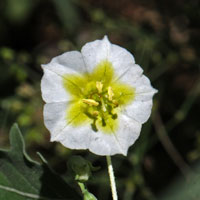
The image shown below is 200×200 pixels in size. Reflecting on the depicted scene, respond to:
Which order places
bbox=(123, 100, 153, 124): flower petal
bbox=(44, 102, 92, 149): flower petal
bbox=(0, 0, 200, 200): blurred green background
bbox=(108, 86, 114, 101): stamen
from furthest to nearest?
A: 1. bbox=(0, 0, 200, 200): blurred green background
2. bbox=(108, 86, 114, 101): stamen
3. bbox=(123, 100, 153, 124): flower petal
4. bbox=(44, 102, 92, 149): flower petal

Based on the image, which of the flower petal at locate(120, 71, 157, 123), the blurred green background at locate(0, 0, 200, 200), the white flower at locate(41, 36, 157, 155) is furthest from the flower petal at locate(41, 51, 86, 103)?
the blurred green background at locate(0, 0, 200, 200)

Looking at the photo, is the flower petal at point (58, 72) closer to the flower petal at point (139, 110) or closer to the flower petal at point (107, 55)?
the flower petal at point (107, 55)

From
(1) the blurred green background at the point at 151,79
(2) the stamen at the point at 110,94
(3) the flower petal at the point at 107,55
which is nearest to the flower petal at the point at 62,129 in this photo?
(2) the stamen at the point at 110,94

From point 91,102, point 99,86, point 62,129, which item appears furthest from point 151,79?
point 62,129

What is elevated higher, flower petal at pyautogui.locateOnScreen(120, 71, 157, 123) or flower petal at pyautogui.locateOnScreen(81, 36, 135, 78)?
flower petal at pyautogui.locateOnScreen(81, 36, 135, 78)

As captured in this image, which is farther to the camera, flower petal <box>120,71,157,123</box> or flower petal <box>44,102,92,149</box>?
flower petal <box>120,71,157,123</box>

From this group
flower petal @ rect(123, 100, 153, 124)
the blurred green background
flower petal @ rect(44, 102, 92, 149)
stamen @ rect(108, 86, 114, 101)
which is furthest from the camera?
the blurred green background

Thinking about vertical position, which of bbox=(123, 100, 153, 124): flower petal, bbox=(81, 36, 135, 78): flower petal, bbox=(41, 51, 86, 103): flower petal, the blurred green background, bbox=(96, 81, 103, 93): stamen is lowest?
the blurred green background

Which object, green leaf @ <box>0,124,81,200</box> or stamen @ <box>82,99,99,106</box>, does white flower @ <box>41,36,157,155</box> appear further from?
green leaf @ <box>0,124,81,200</box>
